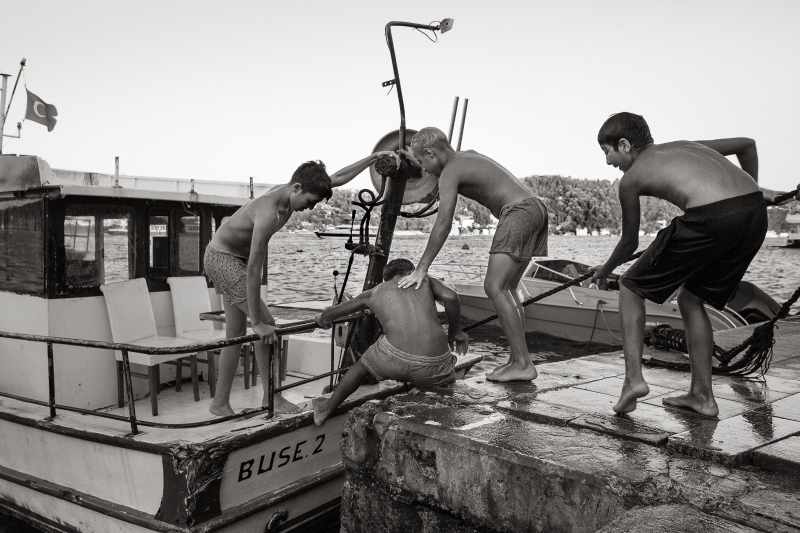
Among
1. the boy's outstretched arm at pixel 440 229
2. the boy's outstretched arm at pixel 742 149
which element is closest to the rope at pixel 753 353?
the boy's outstretched arm at pixel 742 149

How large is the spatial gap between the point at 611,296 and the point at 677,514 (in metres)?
14.0

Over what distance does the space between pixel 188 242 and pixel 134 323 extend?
1.04 meters

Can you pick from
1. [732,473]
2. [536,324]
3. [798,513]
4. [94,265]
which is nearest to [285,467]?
[94,265]

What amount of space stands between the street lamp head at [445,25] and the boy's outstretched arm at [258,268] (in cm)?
214

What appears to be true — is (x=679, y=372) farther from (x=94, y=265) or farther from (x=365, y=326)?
(x=94, y=265)

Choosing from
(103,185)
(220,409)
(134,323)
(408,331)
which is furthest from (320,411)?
(103,185)

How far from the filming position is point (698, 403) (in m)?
3.96

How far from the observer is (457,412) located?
4051mm

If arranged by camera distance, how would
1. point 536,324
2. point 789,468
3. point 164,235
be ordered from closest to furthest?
1. point 789,468
2. point 164,235
3. point 536,324

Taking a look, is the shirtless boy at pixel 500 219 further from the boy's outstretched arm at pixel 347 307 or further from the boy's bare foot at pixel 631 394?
the boy's bare foot at pixel 631 394

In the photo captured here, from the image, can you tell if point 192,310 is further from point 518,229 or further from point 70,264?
point 518,229

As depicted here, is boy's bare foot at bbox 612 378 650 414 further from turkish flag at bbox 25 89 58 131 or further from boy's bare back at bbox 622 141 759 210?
turkish flag at bbox 25 89 58 131

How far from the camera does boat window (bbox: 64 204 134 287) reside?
556 cm

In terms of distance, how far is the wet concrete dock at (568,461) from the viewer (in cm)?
280
